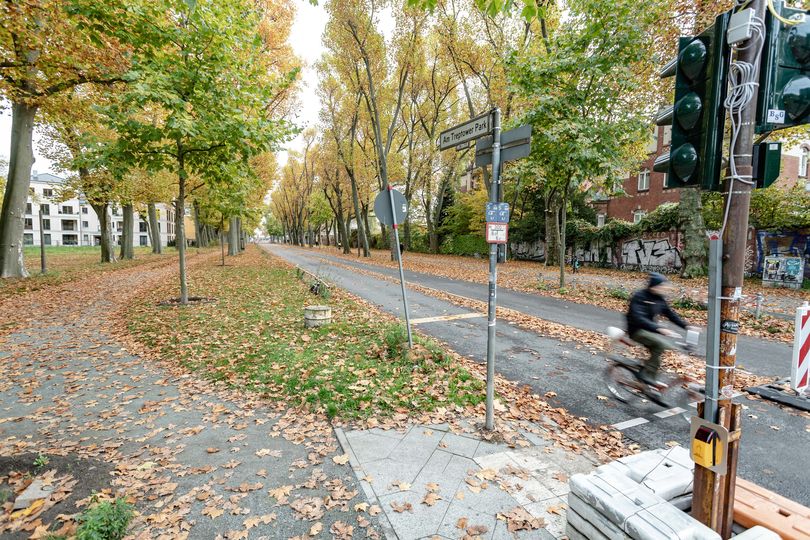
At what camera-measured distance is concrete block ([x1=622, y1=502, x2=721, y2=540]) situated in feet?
6.39

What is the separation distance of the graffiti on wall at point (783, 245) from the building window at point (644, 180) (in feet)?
40.0

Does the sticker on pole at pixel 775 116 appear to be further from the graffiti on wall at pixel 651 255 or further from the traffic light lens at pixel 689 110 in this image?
the graffiti on wall at pixel 651 255

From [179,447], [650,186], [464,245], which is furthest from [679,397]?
[464,245]

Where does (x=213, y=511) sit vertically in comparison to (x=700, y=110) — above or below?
below

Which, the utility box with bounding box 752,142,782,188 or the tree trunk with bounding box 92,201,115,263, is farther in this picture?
the tree trunk with bounding box 92,201,115,263

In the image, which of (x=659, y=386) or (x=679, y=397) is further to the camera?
(x=679, y=397)

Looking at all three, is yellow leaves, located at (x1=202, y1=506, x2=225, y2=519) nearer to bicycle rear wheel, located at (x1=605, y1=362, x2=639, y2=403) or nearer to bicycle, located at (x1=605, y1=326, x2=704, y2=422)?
bicycle, located at (x1=605, y1=326, x2=704, y2=422)

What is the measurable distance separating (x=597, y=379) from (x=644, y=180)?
91.2 ft

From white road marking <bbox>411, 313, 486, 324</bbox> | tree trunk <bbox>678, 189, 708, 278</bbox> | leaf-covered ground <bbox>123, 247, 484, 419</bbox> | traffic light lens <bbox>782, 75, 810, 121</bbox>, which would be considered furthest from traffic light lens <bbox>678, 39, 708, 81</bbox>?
tree trunk <bbox>678, 189, 708, 278</bbox>

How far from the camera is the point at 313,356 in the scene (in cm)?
646

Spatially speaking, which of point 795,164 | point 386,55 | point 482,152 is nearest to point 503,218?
point 482,152

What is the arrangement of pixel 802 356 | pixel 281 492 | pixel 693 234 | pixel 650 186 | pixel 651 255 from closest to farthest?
pixel 281 492, pixel 802 356, pixel 693 234, pixel 651 255, pixel 650 186

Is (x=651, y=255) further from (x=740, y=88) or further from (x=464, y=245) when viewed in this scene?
(x=740, y=88)

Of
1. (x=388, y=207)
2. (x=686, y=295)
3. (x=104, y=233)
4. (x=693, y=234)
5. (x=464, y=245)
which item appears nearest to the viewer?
(x=388, y=207)
